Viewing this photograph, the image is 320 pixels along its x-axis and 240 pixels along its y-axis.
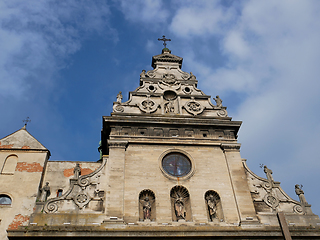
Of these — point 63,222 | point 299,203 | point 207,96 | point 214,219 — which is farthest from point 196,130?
point 63,222

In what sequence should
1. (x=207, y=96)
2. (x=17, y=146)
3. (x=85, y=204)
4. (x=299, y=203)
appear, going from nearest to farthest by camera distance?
(x=85, y=204) → (x=299, y=203) → (x=17, y=146) → (x=207, y=96)

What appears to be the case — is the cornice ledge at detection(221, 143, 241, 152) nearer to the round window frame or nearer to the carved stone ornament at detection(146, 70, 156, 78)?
the round window frame

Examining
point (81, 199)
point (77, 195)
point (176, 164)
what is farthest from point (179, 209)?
point (77, 195)

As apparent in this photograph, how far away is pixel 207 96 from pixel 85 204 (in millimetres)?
9952

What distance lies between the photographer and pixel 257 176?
16984 millimetres

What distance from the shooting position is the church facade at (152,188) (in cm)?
1418

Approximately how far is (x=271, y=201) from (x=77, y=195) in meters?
9.41

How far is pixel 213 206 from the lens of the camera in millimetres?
15531

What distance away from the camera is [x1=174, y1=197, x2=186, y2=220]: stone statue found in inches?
593

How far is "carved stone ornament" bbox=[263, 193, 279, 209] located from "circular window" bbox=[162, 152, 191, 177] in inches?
160

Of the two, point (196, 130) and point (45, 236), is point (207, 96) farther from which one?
point (45, 236)

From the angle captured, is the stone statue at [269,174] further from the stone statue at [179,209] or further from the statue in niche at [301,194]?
the stone statue at [179,209]

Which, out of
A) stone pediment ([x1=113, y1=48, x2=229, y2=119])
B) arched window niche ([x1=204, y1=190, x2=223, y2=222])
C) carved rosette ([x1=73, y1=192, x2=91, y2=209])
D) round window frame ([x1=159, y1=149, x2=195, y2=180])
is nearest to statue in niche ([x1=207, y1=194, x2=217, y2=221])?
arched window niche ([x1=204, y1=190, x2=223, y2=222])

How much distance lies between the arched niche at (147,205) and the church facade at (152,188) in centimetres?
5
